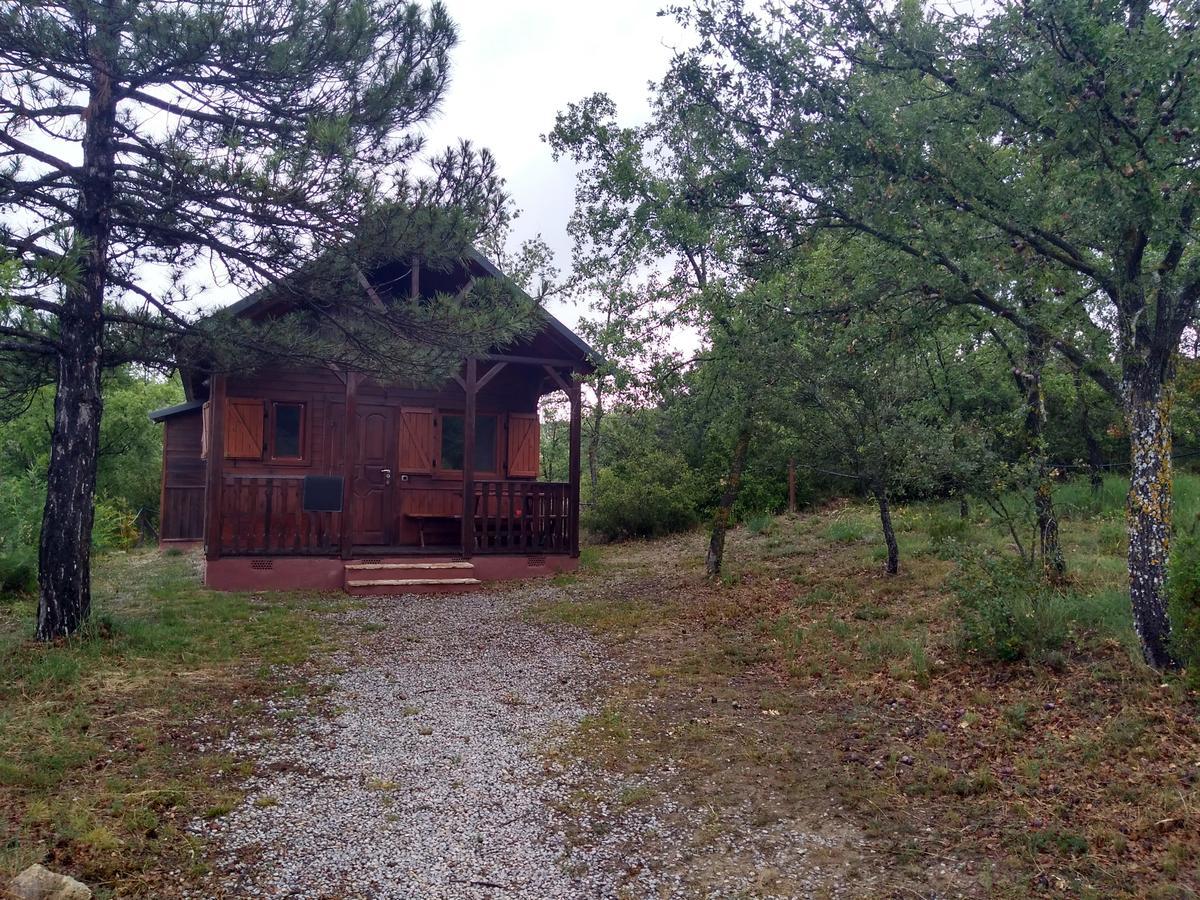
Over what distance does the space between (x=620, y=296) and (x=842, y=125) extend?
6509 mm

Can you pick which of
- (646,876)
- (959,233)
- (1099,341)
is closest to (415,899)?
(646,876)

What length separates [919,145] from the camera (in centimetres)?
594

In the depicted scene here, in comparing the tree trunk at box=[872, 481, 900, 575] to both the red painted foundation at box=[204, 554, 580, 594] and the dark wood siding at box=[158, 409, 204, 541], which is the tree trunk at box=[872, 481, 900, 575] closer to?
the red painted foundation at box=[204, 554, 580, 594]

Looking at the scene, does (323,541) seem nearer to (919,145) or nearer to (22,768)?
(22,768)

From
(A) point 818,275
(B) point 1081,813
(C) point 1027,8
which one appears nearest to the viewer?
(B) point 1081,813

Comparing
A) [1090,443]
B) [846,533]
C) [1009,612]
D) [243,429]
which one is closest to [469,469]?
[243,429]

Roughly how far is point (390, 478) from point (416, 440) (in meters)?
0.69

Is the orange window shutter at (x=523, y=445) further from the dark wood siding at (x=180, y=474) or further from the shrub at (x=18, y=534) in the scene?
the dark wood siding at (x=180, y=474)

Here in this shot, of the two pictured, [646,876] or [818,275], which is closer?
[646,876]

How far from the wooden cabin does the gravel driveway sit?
416cm

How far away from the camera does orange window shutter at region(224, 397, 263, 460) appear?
1212cm

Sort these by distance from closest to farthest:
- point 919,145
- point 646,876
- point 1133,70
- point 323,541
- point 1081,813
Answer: point 646,876 → point 1081,813 → point 1133,70 → point 919,145 → point 323,541

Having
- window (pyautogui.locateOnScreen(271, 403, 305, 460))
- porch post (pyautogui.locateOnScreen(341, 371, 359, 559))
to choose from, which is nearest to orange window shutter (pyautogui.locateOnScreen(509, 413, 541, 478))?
porch post (pyautogui.locateOnScreen(341, 371, 359, 559))

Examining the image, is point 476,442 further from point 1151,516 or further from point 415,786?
point 1151,516
